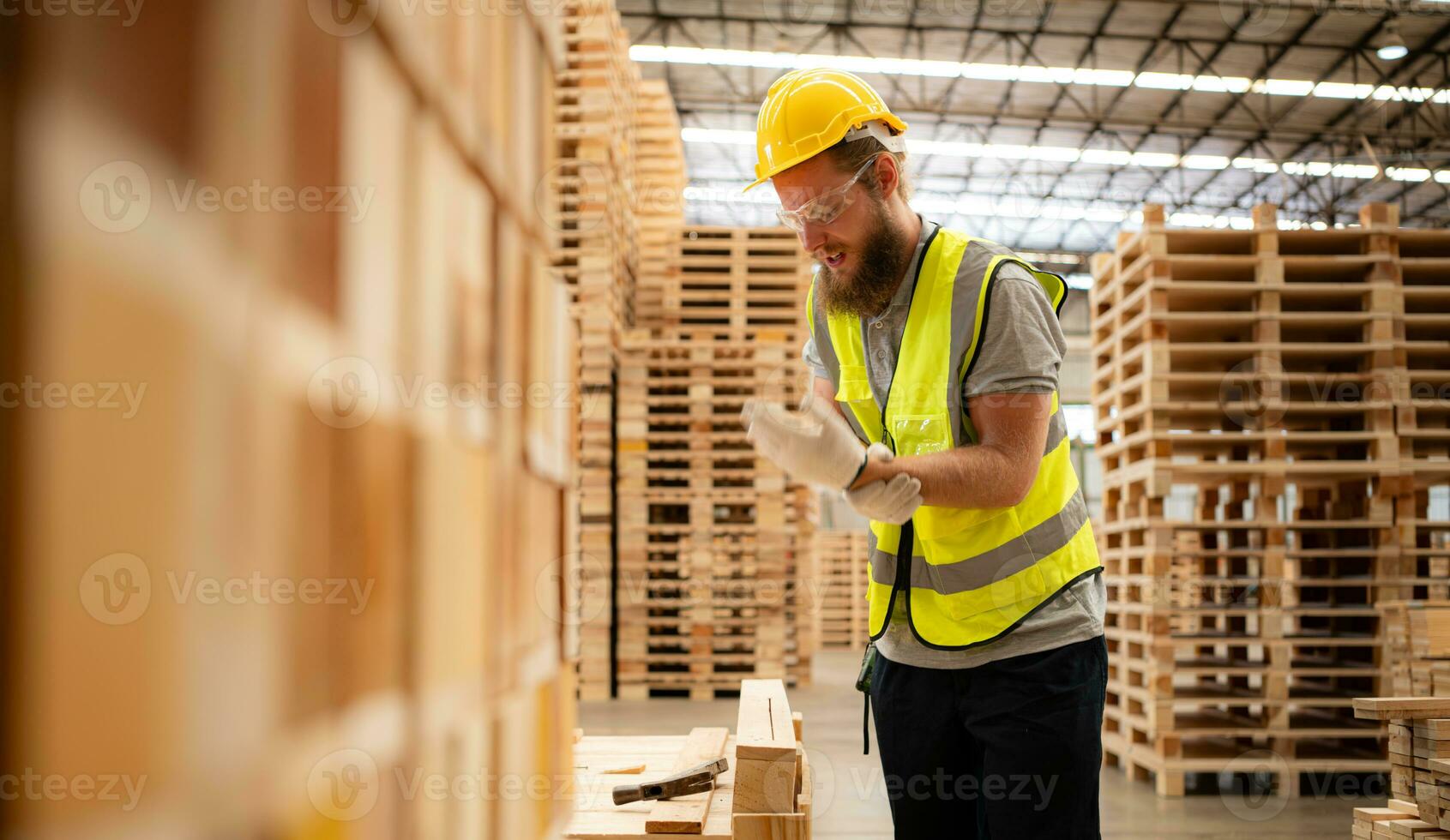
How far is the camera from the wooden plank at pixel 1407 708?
3.97 m

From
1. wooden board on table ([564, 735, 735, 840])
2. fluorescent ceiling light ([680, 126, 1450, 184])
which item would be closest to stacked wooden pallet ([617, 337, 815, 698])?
wooden board on table ([564, 735, 735, 840])

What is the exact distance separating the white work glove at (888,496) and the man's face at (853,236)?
0.50 meters

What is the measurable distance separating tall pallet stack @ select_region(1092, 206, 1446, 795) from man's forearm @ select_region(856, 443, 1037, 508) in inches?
185

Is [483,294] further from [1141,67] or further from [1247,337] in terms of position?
[1141,67]

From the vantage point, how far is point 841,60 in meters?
17.3

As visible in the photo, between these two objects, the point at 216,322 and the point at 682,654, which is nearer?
the point at 216,322

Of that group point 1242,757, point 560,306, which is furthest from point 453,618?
point 1242,757

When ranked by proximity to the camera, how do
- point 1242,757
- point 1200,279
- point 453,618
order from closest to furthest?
1. point 453,618
2. point 1242,757
3. point 1200,279

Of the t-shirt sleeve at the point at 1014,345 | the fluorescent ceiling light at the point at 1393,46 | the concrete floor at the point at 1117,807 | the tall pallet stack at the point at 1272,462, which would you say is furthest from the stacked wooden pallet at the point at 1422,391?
the fluorescent ceiling light at the point at 1393,46

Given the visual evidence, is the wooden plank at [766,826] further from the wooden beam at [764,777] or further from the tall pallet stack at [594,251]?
the tall pallet stack at [594,251]

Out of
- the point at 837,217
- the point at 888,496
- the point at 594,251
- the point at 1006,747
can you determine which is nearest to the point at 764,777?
the point at 1006,747

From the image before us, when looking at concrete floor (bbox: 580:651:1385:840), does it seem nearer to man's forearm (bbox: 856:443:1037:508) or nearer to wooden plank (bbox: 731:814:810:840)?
wooden plank (bbox: 731:814:810:840)

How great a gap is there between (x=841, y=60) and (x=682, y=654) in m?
11.1

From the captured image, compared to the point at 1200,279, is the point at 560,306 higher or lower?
lower
